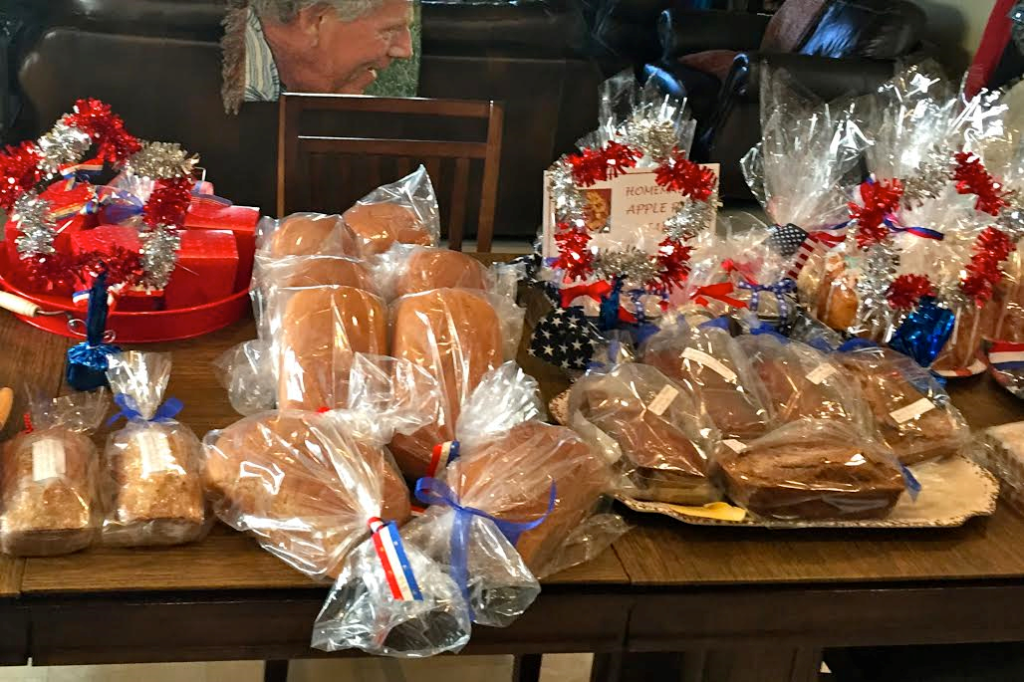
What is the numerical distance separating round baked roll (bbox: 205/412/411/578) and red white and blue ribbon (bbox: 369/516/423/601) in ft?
0.10

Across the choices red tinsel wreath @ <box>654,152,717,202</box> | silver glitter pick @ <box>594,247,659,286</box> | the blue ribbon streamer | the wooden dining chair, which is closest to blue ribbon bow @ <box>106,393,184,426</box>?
the blue ribbon streamer

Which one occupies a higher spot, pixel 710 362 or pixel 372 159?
pixel 372 159

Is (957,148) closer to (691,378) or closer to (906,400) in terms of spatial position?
(906,400)

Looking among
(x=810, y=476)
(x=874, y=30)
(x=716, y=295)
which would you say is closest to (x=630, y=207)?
(x=716, y=295)

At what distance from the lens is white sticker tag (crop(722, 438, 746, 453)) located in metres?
1.09

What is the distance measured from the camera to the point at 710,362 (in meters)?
1.22

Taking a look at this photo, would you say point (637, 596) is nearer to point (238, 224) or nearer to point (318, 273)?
point (318, 273)

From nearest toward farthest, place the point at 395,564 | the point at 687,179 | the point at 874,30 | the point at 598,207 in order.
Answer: the point at 395,564 → the point at 687,179 → the point at 598,207 → the point at 874,30

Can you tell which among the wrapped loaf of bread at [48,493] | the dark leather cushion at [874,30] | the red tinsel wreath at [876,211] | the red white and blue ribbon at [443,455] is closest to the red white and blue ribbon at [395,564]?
the red white and blue ribbon at [443,455]

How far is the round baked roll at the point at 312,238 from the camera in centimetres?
136

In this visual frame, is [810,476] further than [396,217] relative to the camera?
No

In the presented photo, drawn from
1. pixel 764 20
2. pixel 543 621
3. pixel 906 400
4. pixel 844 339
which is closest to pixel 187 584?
pixel 543 621

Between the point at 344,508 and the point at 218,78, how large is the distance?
260 cm

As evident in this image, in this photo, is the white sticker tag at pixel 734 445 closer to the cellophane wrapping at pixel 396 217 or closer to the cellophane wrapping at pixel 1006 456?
the cellophane wrapping at pixel 1006 456
